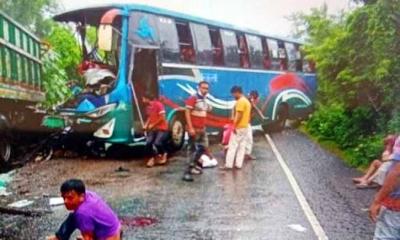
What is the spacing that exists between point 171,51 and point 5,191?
580cm

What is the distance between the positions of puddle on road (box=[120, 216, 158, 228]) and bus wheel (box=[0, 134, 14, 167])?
587 centimetres

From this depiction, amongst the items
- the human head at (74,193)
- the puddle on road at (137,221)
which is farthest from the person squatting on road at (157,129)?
the human head at (74,193)

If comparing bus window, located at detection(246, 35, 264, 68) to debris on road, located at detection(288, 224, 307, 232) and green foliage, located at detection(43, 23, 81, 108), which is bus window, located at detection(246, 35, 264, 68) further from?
debris on road, located at detection(288, 224, 307, 232)

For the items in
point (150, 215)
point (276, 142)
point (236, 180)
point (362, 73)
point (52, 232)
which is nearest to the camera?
point (52, 232)

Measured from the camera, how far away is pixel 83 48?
14438 mm

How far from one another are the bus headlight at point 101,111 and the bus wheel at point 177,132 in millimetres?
1509

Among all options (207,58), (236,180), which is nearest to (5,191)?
(236,180)

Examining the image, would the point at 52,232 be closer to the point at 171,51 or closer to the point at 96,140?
the point at 96,140

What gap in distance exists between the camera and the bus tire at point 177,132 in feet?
47.1

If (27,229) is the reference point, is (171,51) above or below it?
above

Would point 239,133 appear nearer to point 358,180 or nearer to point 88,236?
point 358,180

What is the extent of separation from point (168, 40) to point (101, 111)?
224 cm

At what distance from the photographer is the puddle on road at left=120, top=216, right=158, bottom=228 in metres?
7.60

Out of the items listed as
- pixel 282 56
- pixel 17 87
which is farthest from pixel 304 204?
pixel 282 56
